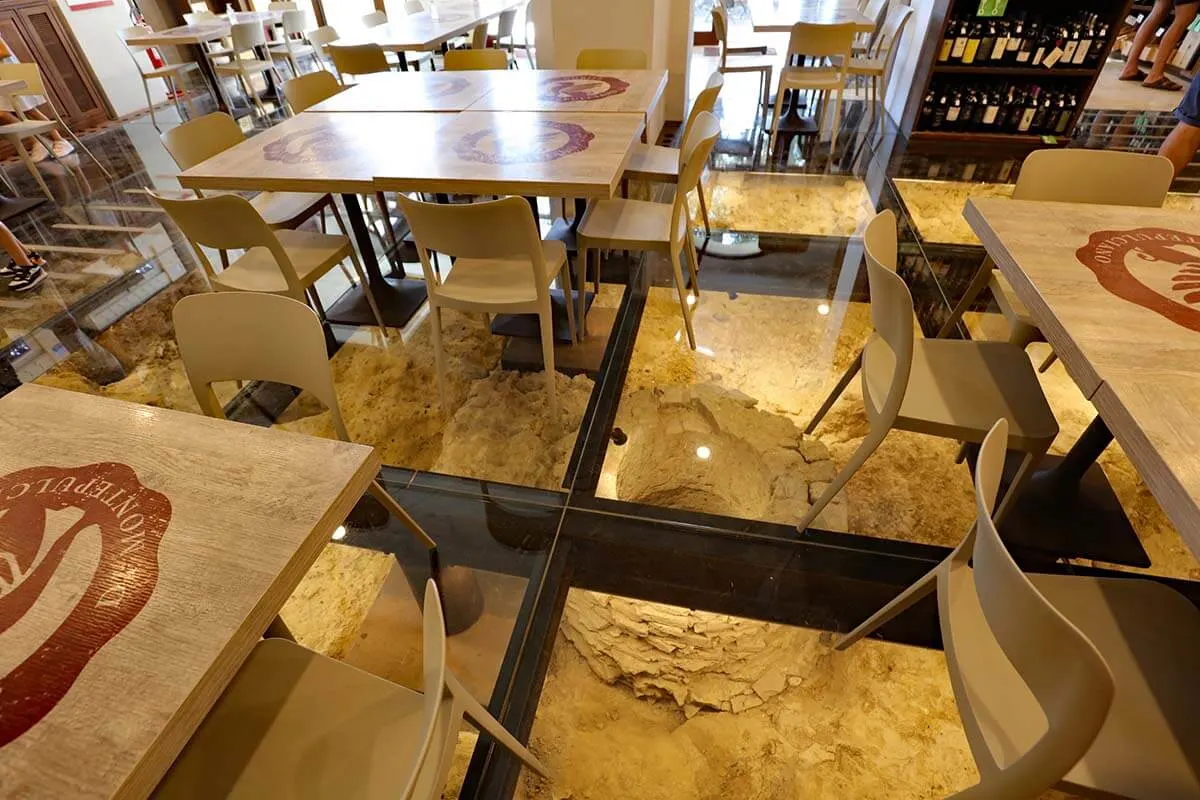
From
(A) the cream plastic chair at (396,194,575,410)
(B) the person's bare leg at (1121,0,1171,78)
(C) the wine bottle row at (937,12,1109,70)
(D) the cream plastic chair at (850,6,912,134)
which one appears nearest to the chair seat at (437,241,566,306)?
(A) the cream plastic chair at (396,194,575,410)

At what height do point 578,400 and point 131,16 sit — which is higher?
point 131,16

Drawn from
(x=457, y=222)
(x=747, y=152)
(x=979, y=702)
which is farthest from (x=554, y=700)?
(x=747, y=152)

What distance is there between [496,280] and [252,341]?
80cm

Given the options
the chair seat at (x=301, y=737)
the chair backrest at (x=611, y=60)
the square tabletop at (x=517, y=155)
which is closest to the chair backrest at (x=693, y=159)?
the square tabletop at (x=517, y=155)

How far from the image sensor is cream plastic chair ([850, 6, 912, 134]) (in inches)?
148

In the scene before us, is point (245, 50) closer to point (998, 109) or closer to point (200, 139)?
point (200, 139)

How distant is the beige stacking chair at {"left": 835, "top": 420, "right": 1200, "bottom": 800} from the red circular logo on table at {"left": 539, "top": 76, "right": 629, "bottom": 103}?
7.48 feet

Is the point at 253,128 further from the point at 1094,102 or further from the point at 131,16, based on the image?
the point at 1094,102

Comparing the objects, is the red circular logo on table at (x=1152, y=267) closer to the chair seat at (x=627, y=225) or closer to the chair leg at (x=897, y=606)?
the chair leg at (x=897, y=606)

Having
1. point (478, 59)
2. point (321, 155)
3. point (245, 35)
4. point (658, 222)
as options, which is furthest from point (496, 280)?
point (245, 35)

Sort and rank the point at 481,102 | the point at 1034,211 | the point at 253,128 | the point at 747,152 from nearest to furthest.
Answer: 1. the point at 1034,211
2. the point at 481,102
3. the point at 747,152
4. the point at 253,128

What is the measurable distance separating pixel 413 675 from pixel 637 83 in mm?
2600

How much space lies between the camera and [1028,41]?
362 cm

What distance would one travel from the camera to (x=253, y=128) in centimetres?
510
